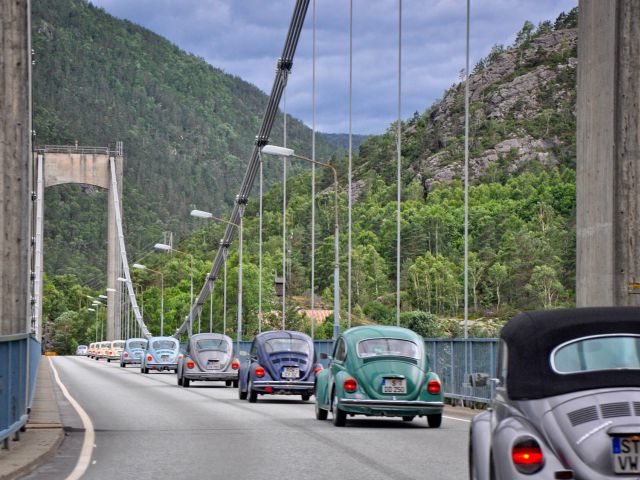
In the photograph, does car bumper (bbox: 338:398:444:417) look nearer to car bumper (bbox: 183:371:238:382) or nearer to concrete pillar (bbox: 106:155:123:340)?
car bumper (bbox: 183:371:238:382)

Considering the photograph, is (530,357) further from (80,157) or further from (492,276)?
(492,276)

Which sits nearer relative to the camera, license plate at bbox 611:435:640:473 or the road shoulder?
license plate at bbox 611:435:640:473

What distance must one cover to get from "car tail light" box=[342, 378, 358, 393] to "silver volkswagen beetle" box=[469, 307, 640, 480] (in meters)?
10.1

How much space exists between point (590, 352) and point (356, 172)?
578 feet

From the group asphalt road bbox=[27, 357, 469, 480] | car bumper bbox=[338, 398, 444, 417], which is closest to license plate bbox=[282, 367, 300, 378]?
asphalt road bbox=[27, 357, 469, 480]

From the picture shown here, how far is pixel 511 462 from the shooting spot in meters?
7.83

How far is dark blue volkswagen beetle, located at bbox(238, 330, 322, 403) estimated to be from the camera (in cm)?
2753

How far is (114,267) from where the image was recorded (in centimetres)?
14125

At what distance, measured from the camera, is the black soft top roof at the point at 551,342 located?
820 cm

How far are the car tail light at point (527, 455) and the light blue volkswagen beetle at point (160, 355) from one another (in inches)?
1844

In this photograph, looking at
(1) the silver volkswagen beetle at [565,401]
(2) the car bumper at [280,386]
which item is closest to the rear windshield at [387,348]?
(2) the car bumper at [280,386]

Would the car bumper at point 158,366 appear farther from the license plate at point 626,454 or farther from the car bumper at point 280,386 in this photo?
the license plate at point 626,454

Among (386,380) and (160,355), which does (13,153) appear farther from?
(160,355)

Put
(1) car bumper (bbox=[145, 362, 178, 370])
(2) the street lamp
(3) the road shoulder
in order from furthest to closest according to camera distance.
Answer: (1) car bumper (bbox=[145, 362, 178, 370]) < (2) the street lamp < (3) the road shoulder
